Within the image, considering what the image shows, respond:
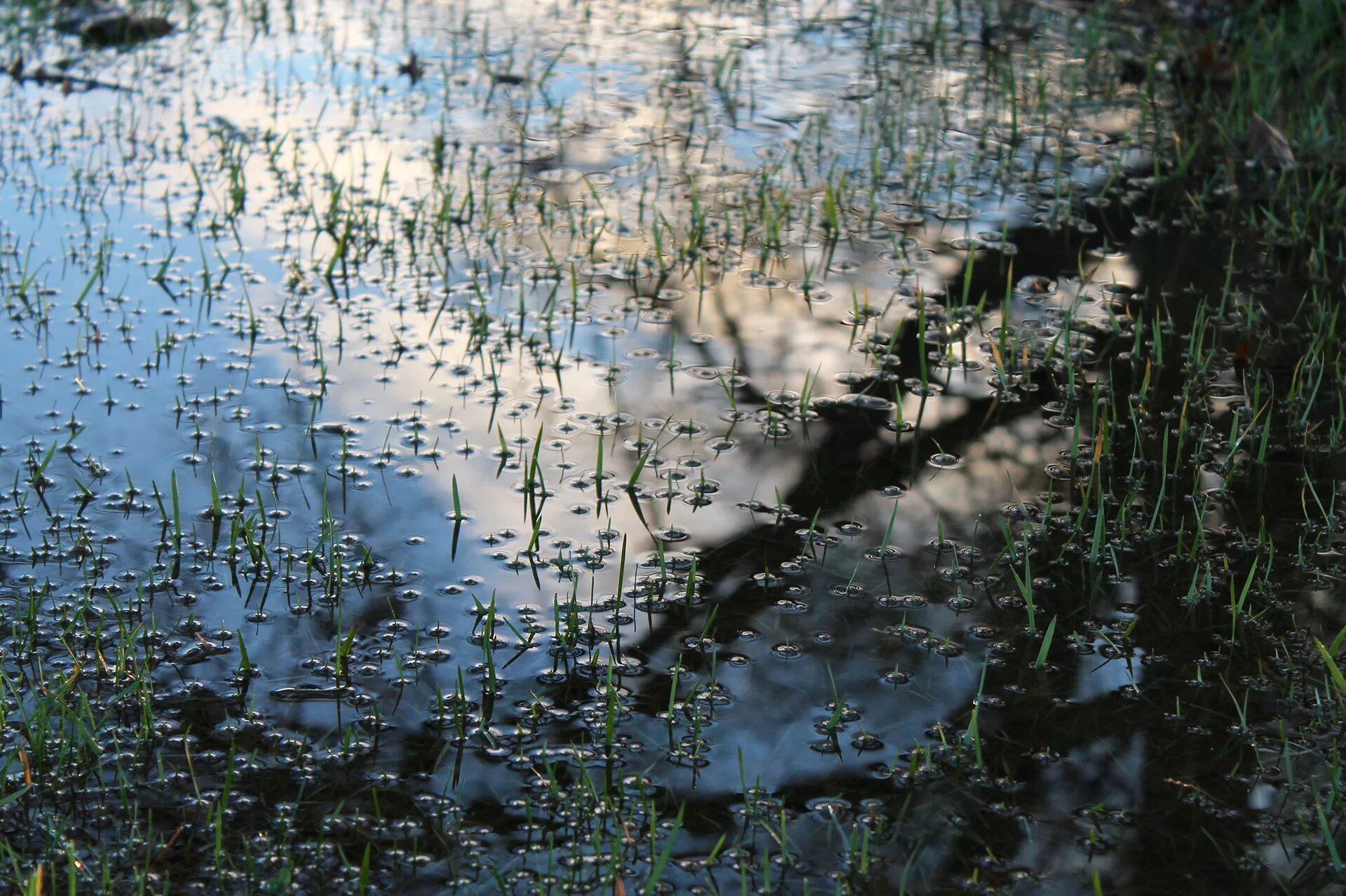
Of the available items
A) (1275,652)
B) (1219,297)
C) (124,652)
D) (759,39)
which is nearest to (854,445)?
(1275,652)

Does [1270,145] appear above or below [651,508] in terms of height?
A: above

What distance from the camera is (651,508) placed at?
10.3 ft

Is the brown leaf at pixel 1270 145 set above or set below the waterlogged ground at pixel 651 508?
above

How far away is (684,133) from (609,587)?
317cm

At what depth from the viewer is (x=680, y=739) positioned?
95.0 inches

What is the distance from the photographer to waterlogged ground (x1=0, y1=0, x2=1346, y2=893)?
87.7 inches

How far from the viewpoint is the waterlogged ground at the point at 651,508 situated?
87.7 inches

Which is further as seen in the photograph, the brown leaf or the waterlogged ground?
the brown leaf

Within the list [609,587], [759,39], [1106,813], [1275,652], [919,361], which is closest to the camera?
[1106,813]

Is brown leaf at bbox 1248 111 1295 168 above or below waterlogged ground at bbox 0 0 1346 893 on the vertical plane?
above

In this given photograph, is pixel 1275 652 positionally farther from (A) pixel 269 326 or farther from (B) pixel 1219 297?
(A) pixel 269 326

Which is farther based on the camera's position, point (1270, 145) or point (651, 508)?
point (1270, 145)

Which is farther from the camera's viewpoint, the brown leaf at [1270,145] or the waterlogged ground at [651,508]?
the brown leaf at [1270,145]

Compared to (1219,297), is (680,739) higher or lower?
lower
